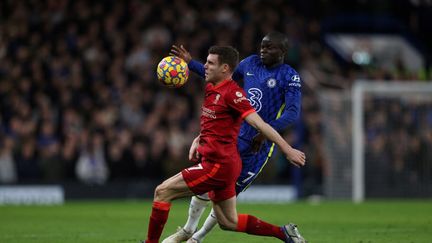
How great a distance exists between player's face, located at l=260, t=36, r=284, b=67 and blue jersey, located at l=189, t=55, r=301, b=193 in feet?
0.28

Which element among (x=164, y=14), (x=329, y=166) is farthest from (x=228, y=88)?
(x=164, y=14)

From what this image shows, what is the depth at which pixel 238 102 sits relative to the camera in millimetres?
8867

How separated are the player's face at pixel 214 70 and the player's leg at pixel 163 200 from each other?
0.94m

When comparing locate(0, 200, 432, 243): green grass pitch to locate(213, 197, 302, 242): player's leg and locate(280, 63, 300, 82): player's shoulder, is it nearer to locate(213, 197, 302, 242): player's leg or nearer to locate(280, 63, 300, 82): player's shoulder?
locate(213, 197, 302, 242): player's leg

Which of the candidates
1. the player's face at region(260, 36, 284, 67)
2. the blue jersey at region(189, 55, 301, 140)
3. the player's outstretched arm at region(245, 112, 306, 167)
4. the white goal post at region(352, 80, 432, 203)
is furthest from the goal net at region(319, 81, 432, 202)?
the player's outstretched arm at region(245, 112, 306, 167)

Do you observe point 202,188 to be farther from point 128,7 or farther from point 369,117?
point 128,7

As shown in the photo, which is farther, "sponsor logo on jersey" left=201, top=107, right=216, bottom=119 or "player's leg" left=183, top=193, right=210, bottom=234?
"player's leg" left=183, top=193, right=210, bottom=234

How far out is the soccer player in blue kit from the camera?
32.4 ft

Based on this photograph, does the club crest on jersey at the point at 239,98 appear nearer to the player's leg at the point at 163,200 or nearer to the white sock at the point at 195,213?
the player's leg at the point at 163,200

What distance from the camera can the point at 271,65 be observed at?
33.5ft

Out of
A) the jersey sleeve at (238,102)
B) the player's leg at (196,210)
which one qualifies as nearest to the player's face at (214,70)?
the jersey sleeve at (238,102)

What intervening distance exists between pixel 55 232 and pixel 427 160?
10.6 m

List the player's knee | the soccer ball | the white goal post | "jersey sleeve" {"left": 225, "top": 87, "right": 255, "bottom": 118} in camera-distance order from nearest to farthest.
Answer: "jersey sleeve" {"left": 225, "top": 87, "right": 255, "bottom": 118} < the player's knee < the soccer ball < the white goal post

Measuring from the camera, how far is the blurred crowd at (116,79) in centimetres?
2052
